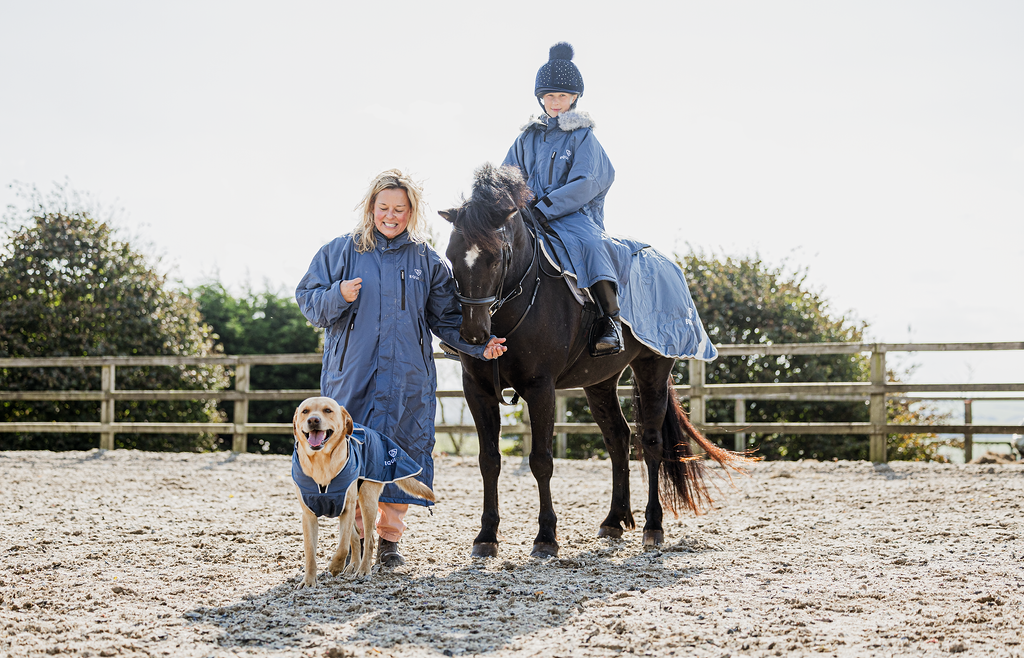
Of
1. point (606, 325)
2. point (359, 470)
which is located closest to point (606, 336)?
point (606, 325)

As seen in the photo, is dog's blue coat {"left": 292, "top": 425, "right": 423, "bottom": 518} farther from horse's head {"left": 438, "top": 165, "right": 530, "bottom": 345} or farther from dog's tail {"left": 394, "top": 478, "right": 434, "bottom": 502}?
horse's head {"left": 438, "top": 165, "right": 530, "bottom": 345}

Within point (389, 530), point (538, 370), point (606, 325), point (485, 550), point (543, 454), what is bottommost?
point (485, 550)

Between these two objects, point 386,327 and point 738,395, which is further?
point 738,395

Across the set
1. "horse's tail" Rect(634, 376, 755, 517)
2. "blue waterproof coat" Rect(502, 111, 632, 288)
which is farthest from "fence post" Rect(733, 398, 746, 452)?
"blue waterproof coat" Rect(502, 111, 632, 288)

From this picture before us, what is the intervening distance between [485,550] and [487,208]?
1803 mm

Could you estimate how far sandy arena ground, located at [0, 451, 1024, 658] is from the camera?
286 centimetres

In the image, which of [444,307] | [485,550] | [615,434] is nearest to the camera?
[444,307]

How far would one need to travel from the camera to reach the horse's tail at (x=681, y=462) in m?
5.48

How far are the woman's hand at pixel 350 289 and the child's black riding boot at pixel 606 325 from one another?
1.47 meters

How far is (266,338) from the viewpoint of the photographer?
15930 mm

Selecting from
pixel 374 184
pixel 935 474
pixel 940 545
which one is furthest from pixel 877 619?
pixel 935 474

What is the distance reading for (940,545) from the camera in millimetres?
4727

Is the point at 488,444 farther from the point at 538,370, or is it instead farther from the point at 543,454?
the point at 538,370

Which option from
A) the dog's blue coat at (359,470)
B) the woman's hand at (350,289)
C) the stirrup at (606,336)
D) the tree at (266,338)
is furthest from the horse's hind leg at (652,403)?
the tree at (266,338)
